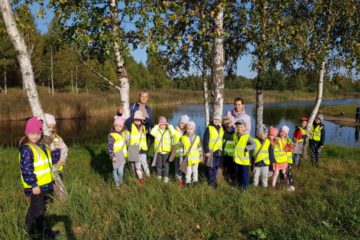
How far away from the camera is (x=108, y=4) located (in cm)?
650

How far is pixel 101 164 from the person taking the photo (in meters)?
8.95

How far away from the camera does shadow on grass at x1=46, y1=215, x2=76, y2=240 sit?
418 cm

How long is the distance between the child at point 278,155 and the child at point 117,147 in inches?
135

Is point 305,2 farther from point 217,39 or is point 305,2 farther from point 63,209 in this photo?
point 63,209

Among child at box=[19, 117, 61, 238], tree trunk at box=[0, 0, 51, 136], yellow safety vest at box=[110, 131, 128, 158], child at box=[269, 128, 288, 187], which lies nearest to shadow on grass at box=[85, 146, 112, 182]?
yellow safety vest at box=[110, 131, 128, 158]

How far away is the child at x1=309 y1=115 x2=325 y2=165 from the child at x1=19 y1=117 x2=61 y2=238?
26.2 feet

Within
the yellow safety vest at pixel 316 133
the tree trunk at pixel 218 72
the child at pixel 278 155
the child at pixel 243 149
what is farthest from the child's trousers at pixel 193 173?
the yellow safety vest at pixel 316 133

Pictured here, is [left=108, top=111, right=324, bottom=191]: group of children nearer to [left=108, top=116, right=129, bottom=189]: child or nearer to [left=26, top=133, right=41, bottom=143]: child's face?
[left=108, top=116, right=129, bottom=189]: child

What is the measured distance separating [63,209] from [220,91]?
4.24 meters

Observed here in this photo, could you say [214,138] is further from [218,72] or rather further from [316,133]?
[316,133]

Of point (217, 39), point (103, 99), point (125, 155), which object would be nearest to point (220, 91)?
point (217, 39)

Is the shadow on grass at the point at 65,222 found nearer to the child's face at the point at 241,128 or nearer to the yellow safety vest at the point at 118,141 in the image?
the yellow safety vest at the point at 118,141

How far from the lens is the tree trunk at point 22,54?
4.61 m

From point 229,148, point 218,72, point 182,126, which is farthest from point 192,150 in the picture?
point 218,72
